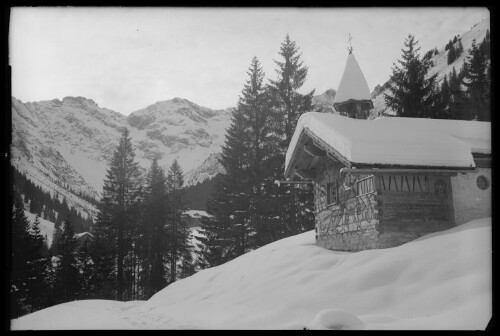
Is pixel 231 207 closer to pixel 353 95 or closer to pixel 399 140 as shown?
pixel 353 95

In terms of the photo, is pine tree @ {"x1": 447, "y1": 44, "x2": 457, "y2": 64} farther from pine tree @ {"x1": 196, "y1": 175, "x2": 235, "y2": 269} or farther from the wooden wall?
the wooden wall

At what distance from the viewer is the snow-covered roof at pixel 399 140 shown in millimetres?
13430

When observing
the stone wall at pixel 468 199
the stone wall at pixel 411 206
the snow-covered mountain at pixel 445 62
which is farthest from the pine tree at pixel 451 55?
the stone wall at pixel 411 206

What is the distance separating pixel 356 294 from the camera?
33.6ft

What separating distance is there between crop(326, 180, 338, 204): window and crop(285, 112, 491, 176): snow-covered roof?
103 inches

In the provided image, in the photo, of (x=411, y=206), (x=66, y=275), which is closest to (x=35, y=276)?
(x=66, y=275)

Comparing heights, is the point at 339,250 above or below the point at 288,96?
below

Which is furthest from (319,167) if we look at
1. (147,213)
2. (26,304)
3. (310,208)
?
(26,304)

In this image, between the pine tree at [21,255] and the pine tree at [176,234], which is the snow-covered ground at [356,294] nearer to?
the pine tree at [21,255]

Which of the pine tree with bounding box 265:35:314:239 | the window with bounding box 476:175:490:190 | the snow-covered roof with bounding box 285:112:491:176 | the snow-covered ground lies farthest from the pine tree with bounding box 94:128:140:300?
the window with bounding box 476:175:490:190

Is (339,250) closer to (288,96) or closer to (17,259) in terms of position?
(288,96)

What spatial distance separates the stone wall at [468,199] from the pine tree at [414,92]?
1930 centimetres
